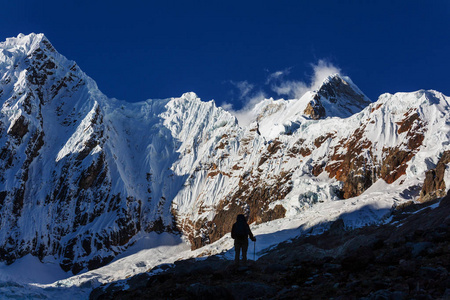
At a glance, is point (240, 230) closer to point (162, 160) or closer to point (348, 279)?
point (348, 279)

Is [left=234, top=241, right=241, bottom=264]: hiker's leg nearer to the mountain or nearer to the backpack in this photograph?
the backpack

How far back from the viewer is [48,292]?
60.9m

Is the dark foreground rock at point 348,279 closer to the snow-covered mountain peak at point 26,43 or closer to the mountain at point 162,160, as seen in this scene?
the mountain at point 162,160

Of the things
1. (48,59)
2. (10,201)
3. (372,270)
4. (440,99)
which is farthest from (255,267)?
(48,59)

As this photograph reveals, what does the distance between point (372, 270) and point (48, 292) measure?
56.9 meters

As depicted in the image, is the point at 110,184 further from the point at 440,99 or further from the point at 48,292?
the point at 440,99

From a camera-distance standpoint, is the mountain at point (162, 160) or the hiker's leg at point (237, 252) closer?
the hiker's leg at point (237, 252)

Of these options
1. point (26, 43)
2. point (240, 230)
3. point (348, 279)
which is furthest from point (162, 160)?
point (348, 279)

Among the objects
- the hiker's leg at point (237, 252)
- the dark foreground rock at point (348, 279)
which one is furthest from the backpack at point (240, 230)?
the dark foreground rock at point (348, 279)

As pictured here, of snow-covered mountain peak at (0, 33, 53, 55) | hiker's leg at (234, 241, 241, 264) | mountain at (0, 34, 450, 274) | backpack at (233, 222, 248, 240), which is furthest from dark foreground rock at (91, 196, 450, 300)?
snow-covered mountain peak at (0, 33, 53, 55)

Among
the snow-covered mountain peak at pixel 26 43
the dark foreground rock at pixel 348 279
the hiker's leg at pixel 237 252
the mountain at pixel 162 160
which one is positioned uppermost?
the snow-covered mountain peak at pixel 26 43

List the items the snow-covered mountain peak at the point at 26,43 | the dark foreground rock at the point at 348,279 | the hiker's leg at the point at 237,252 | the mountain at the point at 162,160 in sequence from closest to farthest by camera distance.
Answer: the dark foreground rock at the point at 348,279, the hiker's leg at the point at 237,252, the mountain at the point at 162,160, the snow-covered mountain peak at the point at 26,43

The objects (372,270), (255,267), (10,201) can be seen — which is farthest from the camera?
(10,201)

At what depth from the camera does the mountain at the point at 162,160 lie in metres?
107
